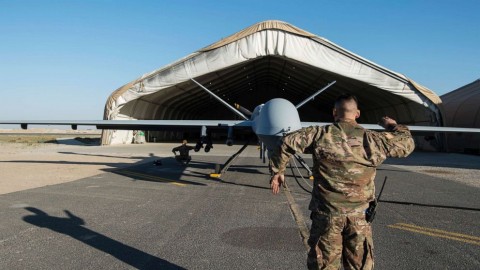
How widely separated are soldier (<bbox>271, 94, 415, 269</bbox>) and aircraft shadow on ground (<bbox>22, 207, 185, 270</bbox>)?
2023mm

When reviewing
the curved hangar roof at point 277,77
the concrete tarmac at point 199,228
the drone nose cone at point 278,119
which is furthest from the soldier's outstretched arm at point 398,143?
the curved hangar roof at point 277,77

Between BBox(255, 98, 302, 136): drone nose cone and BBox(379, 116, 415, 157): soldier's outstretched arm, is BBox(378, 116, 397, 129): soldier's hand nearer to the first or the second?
BBox(379, 116, 415, 157): soldier's outstretched arm

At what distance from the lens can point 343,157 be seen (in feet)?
10.3

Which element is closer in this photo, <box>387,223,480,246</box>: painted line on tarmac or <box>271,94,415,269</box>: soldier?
<box>271,94,415,269</box>: soldier

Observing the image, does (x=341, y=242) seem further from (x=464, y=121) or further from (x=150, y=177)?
(x=464, y=121)

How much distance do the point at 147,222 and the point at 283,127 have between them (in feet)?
11.2

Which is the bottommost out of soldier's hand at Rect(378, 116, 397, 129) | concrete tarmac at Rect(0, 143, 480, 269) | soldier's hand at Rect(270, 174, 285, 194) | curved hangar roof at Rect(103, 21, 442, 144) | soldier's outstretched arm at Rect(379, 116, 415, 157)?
concrete tarmac at Rect(0, 143, 480, 269)

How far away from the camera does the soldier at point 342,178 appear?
10.1 ft

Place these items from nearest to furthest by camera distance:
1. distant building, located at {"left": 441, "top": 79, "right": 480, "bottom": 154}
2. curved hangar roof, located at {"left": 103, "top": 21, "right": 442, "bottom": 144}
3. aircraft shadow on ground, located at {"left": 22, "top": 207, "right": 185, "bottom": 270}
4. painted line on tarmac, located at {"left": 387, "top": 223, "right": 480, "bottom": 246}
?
aircraft shadow on ground, located at {"left": 22, "top": 207, "right": 185, "bottom": 270} < painted line on tarmac, located at {"left": 387, "top": 223, "right": 480, "bottom": 246} < curved hangar roof, located at {"left": 103, "top": 21, "right": 442, "bottom": 144} < distant building, located at {"left": 441, "top": 79, "right": 480, "bottom": 154}

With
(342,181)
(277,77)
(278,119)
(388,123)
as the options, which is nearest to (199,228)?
(278,119)

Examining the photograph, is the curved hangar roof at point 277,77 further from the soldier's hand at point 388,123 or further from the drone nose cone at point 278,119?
the soldier's hand at point 388,123

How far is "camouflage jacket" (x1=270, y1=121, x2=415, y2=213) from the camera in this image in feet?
10.3

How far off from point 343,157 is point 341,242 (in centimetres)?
75

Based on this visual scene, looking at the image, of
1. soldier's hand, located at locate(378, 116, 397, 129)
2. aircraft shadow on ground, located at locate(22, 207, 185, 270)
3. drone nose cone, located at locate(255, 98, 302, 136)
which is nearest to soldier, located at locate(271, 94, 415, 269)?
soldier's hand, located at locate(378, 116, 397, 129)
